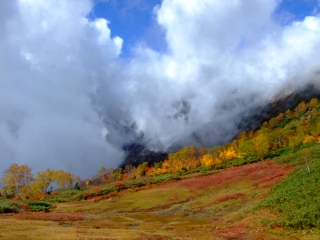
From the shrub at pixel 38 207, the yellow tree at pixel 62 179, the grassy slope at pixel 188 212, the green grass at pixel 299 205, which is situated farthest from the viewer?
the yellow tree at pixel 62 179

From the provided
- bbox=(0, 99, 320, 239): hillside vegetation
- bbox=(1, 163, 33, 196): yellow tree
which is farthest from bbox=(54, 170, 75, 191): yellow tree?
bbox=(1, 163, 33, 196): yellow tree

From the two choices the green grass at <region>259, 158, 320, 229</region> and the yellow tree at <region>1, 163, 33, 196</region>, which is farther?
the yellow tree at <region>1, 163, 33, 196</region>

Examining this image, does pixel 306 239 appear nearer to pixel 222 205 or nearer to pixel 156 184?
pixel 222 205

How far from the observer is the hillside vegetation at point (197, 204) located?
34.1m

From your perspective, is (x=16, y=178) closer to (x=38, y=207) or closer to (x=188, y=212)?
(x=38, y=207)

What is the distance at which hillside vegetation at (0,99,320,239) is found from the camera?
3412 centimetres

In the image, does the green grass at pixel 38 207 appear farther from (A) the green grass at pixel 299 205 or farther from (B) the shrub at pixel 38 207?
(A) the green grass at pixel 299 205

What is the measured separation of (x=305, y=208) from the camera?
112 ft

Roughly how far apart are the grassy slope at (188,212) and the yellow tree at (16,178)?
6967 centimetres

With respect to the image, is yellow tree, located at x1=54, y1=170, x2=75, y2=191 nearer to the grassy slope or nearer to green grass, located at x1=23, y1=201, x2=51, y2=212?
the grassy slope

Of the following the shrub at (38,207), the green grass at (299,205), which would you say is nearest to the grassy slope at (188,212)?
the green grass at (299,205)

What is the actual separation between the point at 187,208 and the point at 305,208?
4223cm

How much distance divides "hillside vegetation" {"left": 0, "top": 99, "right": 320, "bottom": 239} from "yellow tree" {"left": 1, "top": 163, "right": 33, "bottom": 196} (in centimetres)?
50

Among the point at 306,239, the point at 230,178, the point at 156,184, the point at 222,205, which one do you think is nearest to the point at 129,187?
the point at 156,184
